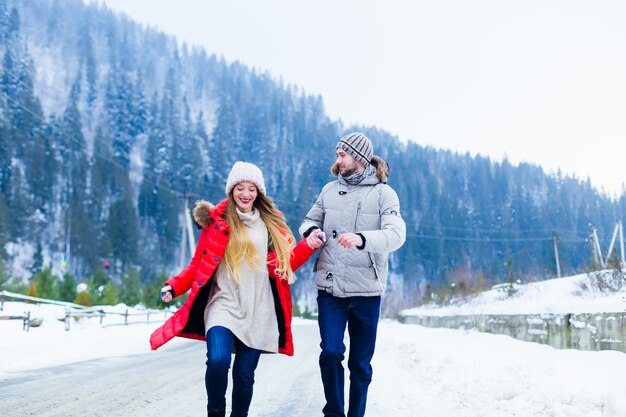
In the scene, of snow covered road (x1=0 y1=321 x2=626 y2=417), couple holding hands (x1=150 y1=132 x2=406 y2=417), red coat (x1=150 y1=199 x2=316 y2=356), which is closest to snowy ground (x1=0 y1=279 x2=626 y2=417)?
snow covered road (x1=0 y1=321 x2=626 y2=417)

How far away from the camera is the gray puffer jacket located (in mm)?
4059

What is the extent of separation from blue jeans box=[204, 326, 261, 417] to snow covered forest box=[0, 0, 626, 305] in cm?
6989

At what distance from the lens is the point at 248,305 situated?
152 inches

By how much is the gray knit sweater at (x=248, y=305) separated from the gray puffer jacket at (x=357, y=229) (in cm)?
42

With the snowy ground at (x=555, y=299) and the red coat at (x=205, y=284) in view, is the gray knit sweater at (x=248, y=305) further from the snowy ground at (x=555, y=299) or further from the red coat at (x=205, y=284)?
the snowy ground at (x=555, y=299)

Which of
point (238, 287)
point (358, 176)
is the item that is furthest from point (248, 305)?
point (358, 176)

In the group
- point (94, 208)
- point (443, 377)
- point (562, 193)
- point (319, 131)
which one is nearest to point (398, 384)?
point (443, 377)

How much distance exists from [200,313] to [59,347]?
1045 cm

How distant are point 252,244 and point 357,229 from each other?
0.79 m

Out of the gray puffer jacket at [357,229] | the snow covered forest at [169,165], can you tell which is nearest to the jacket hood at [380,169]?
the gray puffer jacket at [357,229]

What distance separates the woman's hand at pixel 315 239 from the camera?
13.1 feet

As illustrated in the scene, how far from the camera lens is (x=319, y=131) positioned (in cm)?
12888

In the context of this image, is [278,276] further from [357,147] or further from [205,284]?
[357,147]

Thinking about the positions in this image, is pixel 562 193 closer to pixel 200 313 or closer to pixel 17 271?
pixel 17 271
